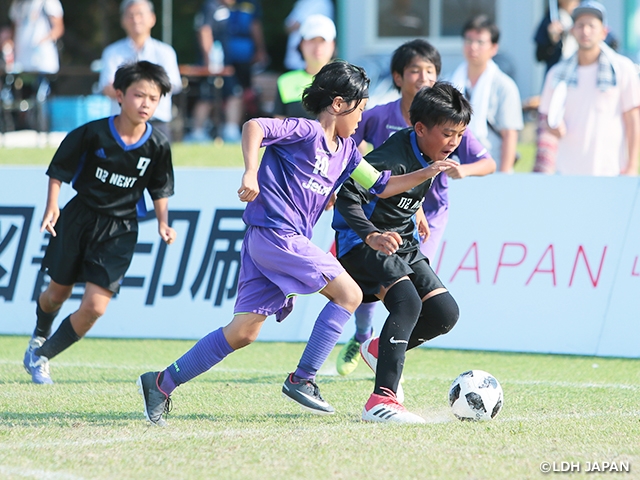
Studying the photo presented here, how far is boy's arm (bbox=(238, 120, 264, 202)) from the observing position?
4160mm

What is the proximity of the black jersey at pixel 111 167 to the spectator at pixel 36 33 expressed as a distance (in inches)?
291

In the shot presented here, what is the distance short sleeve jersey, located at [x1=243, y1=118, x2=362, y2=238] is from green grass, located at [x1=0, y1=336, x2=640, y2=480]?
37.1 inches

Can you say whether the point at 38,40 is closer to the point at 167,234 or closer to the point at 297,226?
the point at 167,234

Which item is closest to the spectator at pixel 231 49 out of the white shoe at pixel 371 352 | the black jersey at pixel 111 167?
the black jersey at pixel 111 167

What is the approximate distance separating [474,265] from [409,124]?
165 centimetres

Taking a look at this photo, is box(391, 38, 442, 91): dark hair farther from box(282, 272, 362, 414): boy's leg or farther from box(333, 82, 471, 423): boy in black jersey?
box(282, 272, 362, 414): boy's leg

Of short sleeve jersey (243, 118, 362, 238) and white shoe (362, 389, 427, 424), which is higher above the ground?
short sleeve jersey (243, 118, 362, 238)

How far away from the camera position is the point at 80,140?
562cm

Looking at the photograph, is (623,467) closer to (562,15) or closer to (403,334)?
(403,334)

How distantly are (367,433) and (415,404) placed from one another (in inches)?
31.5

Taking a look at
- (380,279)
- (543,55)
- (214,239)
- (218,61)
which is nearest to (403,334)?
(380,279)

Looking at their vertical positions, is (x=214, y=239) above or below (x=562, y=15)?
below

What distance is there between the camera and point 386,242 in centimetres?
455

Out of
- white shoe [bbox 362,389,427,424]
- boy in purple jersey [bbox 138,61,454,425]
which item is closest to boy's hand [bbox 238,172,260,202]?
boy in purple jersey [bbox 138,61,454,425]
